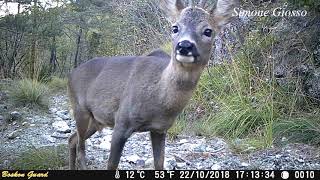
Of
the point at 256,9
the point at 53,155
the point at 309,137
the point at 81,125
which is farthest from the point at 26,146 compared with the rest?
the point at 256,9

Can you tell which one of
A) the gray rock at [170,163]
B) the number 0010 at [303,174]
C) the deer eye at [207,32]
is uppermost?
the deer eye at [207,32]

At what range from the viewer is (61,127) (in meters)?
7.58

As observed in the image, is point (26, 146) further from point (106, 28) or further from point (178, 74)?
point (106, 28)

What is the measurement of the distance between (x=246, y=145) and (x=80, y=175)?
222 centimetres

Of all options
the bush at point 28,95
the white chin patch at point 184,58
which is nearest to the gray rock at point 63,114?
the bush at point 28,95

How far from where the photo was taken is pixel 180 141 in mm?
6832

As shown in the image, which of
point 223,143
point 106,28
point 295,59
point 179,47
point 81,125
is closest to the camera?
point 179,47

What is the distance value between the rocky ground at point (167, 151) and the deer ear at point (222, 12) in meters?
1.66

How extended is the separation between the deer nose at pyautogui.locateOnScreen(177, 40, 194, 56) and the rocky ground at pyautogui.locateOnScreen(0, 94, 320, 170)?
1840mm

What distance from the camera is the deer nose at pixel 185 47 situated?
4.11m

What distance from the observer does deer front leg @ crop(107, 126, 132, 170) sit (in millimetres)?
4660

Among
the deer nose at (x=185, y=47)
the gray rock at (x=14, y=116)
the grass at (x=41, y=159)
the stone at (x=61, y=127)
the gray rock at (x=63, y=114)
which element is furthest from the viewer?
the gray rock at (x=63, y=114)

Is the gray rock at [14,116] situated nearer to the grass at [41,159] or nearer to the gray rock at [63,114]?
the gray rock at [63,114]

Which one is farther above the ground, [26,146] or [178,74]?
[178,74]
